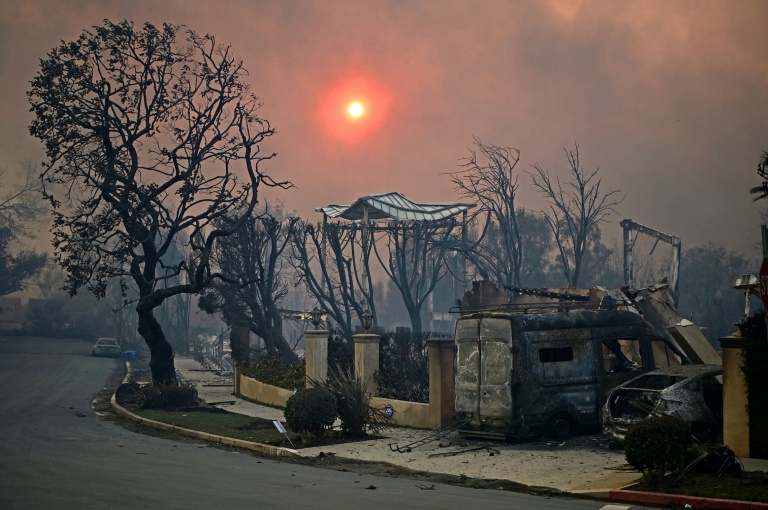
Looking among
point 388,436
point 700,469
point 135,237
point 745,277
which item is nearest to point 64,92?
point 135,237

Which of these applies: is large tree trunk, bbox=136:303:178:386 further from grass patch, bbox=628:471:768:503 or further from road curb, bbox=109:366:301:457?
grass patch, bbox=628:471:768:503

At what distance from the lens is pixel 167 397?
28.5 metres

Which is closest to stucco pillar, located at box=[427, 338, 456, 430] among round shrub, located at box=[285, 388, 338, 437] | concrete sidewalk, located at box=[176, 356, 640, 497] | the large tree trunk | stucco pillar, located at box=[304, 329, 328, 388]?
concrete sidewalk, located at box=[176, 356, 640, 497]

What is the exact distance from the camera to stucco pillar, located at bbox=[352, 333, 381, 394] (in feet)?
79.6

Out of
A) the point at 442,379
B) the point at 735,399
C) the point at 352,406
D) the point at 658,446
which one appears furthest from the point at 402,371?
the point at 658,446

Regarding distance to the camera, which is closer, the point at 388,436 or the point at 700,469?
the point at 700,469

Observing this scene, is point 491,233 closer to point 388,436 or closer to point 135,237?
point 135,237

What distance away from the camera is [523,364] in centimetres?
1822

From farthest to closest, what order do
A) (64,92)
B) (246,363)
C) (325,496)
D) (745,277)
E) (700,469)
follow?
(246,363) → (64,92) → (745,277) → (700,469) → (325,496)

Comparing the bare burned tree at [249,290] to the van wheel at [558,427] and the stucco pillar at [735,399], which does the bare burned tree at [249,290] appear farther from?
the stucco pillar at [735,399]

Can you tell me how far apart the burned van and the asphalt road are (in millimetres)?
4027

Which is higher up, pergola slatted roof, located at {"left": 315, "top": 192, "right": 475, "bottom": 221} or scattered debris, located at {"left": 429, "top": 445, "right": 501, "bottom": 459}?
pergola slatted roof, located at {"left": 315, "top": 192, "right": 475, "bottom": 221}

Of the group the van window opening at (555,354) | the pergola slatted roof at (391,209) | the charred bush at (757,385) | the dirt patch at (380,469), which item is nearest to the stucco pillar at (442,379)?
the dirt patch at (380,469)

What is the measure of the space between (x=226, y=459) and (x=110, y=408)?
13.6 m
